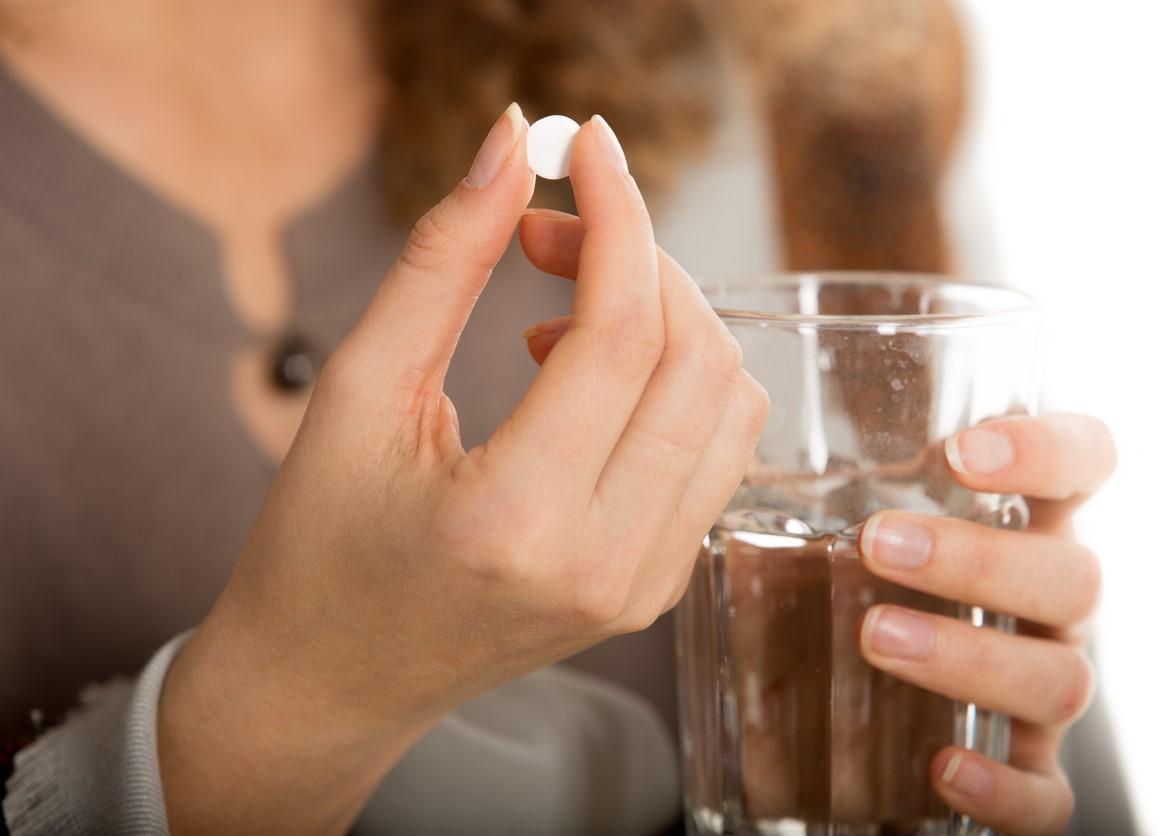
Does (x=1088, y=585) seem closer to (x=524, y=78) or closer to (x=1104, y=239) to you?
(x=1104, y=239)

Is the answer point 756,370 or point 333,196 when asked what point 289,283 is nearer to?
point 333,196

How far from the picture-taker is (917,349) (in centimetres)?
47

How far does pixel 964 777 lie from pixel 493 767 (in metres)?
0.35

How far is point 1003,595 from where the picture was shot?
0.55 meters

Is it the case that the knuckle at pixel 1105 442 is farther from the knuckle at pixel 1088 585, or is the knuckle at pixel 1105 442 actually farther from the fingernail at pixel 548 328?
the fingernail at pixel 548 328

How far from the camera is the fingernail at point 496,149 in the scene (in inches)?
17.1

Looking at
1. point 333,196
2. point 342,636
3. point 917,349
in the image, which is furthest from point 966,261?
point 342,636

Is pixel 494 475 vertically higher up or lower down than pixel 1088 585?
higher up

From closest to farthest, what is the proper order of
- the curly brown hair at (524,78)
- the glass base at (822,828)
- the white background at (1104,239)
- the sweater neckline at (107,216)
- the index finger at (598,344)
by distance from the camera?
the index finger at (598,344) < the glass base at (822,828) < the white background at (1104,239) < the sweater neckline at (107,216) < the curly brown hair at (524,78)

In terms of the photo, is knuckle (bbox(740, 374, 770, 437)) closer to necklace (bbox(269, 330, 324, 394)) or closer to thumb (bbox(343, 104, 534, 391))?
thumb (bbox(343, 104, 534, 391))

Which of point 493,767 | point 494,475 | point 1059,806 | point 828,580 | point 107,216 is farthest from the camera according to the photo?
point 107,216

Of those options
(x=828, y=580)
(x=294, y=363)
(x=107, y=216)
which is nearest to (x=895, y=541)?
(x=828, y=580)

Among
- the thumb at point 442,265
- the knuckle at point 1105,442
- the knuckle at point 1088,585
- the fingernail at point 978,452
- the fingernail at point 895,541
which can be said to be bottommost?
the knuckle at point 1088,585

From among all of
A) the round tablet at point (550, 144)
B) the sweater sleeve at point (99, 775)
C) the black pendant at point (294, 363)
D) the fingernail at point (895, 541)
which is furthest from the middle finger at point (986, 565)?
the black pendant at point (294, 363)
